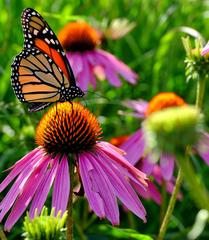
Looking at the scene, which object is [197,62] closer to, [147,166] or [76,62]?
[147,166]

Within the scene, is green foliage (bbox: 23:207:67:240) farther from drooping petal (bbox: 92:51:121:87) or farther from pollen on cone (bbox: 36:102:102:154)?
drooping petal (bbox: 92:51:121:87)

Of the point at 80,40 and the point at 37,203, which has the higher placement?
the point at 80,40

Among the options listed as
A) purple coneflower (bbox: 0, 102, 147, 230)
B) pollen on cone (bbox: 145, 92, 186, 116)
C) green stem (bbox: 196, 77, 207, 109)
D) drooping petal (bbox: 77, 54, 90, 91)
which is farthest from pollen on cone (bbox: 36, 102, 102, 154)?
drooping petal (bbox: 77, 54, 90, 91)

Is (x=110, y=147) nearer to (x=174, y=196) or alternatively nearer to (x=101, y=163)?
(x=101, y=163)

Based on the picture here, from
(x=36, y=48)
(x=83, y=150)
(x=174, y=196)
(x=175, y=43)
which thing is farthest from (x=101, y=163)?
(x=175, y=43)

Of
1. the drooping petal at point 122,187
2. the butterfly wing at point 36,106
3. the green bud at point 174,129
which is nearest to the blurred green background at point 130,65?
the butterfly wing at point 36,106

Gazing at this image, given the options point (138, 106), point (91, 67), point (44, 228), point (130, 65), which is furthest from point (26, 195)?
point (130, 65)
